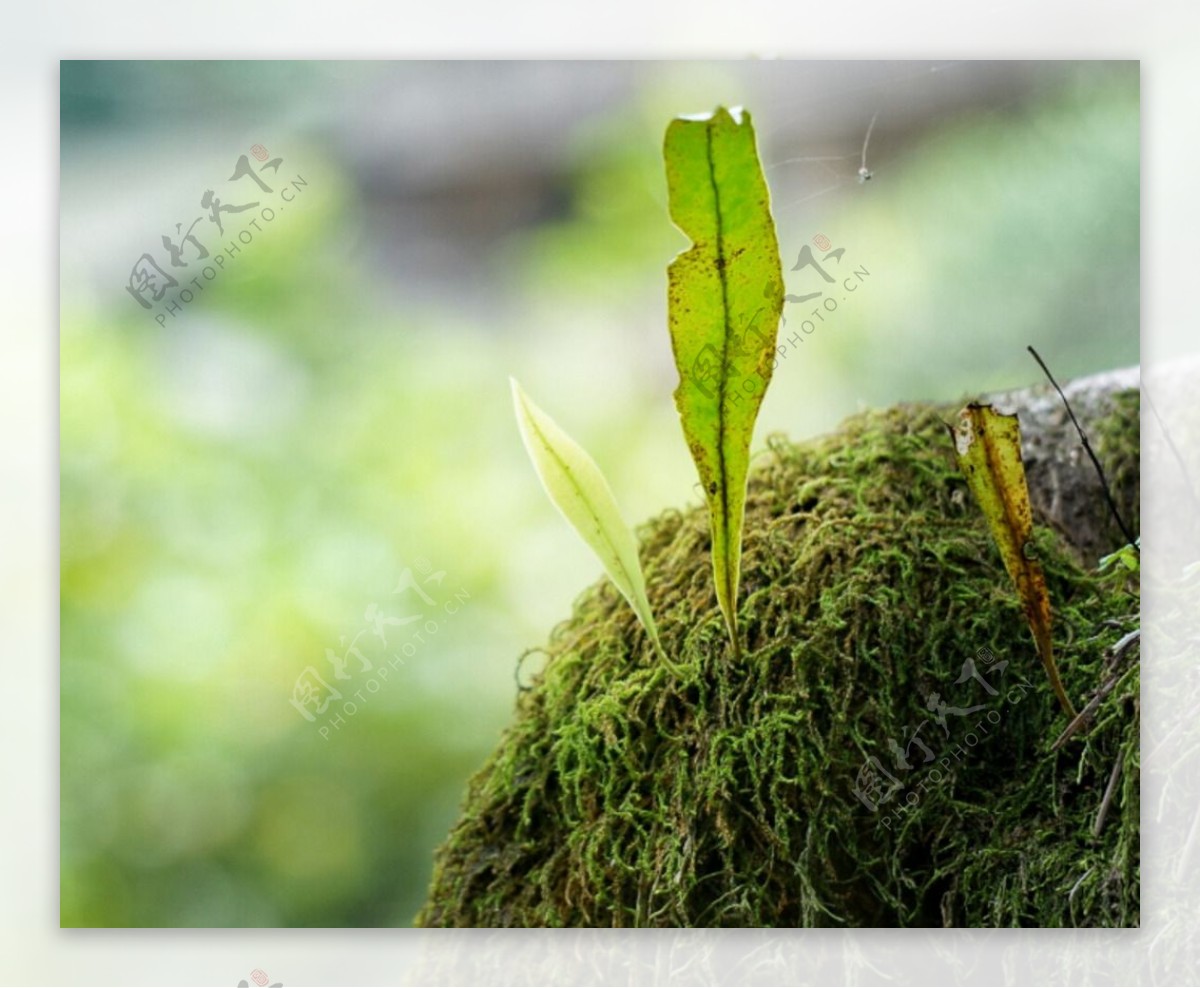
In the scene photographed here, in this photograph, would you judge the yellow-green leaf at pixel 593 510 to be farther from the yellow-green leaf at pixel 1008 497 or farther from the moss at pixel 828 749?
the yellow-green leaf at pixel 1008 497

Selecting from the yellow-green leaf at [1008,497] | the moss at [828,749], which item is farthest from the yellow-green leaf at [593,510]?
the yellow-green leaf at [1008,497]

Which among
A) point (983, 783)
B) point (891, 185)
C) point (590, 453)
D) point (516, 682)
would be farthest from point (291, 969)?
point (891, 185)

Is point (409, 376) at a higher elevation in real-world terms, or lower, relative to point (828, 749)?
higher

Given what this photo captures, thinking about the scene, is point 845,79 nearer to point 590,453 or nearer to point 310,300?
point 590,453

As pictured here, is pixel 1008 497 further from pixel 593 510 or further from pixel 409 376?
pixel 409 376

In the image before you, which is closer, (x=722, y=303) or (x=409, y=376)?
(x=722, y=303)

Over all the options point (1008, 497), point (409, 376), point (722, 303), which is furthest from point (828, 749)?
point (409, 376)

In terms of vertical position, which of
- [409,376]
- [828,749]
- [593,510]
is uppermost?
[409,376]
